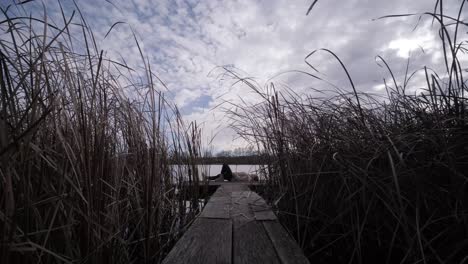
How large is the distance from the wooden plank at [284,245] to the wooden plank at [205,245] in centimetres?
19

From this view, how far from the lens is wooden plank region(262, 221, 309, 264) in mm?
776

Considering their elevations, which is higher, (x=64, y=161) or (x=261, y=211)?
(x=64, y=161)

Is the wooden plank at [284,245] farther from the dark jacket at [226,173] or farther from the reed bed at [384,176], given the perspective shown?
the dark jacket at [226,173]

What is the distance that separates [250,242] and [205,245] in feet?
0.65

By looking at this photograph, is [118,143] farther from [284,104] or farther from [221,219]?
[284,104]

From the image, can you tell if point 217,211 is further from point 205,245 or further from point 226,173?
point 226,173

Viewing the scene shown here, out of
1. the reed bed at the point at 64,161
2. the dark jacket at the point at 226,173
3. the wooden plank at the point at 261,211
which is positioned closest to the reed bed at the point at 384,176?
the wooden plank at the point at 261,211

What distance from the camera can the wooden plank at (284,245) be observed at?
30.6 inches

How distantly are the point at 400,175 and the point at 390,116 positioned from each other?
26.5 inches

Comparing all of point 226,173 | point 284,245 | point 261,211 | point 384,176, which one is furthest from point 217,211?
point 226,173

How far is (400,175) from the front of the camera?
86cm

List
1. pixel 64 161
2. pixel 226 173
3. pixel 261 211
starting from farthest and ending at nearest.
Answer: pixel 226 173 < pixel 261 211 < pixel 64 161

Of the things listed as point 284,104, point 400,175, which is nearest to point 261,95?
point 284,104

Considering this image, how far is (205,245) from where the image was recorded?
3.05 feet
